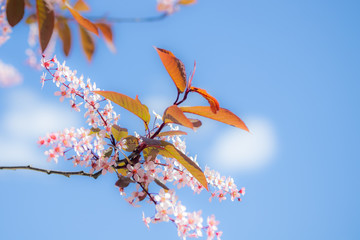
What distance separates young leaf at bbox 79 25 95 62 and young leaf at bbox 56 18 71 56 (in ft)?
0.17

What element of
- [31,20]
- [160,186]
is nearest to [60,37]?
[31,20]

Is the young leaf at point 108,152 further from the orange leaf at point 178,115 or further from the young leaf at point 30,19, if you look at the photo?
the young leaf at point 30,19

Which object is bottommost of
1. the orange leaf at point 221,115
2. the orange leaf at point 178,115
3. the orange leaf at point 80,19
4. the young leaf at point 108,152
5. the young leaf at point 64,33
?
the young leaf at point 108,152

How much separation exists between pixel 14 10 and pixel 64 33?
45 centimetres

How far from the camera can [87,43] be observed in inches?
51.2

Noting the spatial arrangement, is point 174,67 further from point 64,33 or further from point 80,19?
point 64,33

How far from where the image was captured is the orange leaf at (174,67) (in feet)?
3.18

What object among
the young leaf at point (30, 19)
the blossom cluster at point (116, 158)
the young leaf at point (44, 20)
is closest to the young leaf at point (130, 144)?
the blossom cluster at point (116, 158)

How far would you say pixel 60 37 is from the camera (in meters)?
1.27

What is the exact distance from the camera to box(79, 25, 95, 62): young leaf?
1287 mm

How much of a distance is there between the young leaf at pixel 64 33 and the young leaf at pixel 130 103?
15.2 inches

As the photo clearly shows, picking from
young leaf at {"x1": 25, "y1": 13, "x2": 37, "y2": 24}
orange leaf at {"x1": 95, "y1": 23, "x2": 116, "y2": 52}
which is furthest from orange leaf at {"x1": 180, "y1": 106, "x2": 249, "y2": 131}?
young leaf at {"x1": 25, "y1": 13, "x2": 37, "y2": 24}

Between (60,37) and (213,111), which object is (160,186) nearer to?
(213,111)

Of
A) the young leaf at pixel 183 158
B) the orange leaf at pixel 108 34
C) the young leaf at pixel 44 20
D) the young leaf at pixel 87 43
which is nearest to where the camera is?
the young leaf at pixel 44 20
